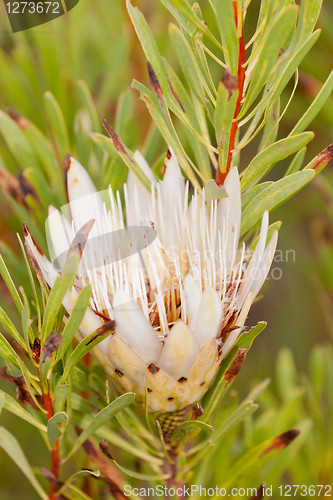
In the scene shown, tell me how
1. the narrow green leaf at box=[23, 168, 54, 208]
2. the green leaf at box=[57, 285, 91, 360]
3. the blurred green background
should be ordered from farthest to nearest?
1. the blurred green background
2. the narrow green leaf at box=[23, 168, 54, 208]
3. the green leaf at box=[57, 285, 91, 360]

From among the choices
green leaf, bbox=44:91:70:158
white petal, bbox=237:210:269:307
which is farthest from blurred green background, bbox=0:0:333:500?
white petal, bbox=237:210:269:307

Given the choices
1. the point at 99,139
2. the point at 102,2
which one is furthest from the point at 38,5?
the point at 99,139

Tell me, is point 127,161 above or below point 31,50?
below

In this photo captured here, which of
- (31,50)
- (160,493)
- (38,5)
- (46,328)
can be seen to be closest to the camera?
(46,328)

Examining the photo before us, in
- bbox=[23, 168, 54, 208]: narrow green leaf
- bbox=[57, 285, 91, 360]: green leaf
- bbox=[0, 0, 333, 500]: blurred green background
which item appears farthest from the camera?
bbox=[0, 0, 333, 500]: blurred green background

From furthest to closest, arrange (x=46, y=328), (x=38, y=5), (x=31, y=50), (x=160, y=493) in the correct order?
(x=31, y=50)
(x=38, y=5)
(x=160, y=493)
(x=46, y=328)

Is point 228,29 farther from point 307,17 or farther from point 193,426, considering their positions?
point 193,426

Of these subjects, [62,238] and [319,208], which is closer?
[62,238]

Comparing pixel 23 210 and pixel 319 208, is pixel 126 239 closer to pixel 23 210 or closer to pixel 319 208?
pixel 23 210

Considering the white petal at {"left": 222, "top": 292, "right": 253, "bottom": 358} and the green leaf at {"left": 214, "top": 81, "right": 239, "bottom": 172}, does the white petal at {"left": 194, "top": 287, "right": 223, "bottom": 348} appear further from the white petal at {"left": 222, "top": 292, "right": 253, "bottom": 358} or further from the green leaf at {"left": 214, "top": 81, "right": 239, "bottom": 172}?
the green leaf at {"left": 214, "top": 81, "right": 239, "bottom": 172}
